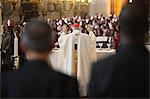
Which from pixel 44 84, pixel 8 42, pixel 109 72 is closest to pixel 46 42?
pixel 44 84

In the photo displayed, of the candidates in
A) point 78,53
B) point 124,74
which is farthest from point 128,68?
point 78,53

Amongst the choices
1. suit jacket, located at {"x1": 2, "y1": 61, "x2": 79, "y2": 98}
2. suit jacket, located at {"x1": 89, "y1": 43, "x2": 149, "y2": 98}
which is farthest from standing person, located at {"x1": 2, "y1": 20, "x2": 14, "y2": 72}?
suit jacket, located at {"x1": 89, "y1": 43, "x2": 149, "y2": 98}

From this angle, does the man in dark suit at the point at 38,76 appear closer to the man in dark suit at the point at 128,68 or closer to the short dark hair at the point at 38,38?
the short dark hair at the point at 38,38

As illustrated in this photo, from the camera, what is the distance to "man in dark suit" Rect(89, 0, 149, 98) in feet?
6.83

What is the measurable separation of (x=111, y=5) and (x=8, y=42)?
367 inches

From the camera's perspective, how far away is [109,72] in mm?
2078

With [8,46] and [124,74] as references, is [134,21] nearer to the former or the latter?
[124,74]

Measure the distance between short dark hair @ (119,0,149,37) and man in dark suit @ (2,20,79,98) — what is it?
39 centimetres

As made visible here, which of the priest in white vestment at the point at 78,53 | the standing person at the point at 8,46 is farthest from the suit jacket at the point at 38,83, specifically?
the standing person at the point at 8,46

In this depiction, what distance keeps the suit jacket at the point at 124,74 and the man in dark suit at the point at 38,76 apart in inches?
7.3

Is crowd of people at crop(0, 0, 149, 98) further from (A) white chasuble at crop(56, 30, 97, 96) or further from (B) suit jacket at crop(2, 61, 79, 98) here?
(A) white chasuble at crop(56, 30, 97, 96)

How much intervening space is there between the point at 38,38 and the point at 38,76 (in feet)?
A: 0.64

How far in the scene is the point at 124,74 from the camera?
2.10m

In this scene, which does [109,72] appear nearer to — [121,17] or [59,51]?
[121,17]
